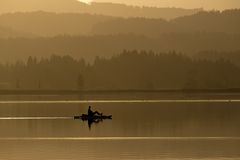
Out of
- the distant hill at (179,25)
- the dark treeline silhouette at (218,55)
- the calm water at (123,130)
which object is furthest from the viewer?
the dark treeline silhouette at (218,55)

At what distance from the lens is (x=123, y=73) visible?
4730 mm

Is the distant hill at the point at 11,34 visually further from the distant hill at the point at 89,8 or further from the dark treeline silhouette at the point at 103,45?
the distant hill at the point at 89,8

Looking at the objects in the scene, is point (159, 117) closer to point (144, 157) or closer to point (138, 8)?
point (138, 8)

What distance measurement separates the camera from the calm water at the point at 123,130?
3328mm

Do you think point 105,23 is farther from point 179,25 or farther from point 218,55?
point 218,55

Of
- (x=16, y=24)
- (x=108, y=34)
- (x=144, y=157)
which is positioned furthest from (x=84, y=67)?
(x=144, y=157)

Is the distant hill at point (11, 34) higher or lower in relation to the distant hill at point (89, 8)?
lower

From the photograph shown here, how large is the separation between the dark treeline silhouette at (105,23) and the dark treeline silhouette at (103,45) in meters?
0.04

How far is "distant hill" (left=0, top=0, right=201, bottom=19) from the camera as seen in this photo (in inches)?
182

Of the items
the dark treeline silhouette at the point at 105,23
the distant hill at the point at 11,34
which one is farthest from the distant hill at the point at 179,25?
the distant hill at the point at 11,34

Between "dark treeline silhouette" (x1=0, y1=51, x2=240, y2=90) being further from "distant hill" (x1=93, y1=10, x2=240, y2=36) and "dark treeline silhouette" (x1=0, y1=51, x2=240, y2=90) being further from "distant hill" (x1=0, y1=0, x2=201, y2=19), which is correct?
"distant hill" (x1=0, y1=0, x2=201, y2=19)

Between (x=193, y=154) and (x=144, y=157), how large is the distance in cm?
26

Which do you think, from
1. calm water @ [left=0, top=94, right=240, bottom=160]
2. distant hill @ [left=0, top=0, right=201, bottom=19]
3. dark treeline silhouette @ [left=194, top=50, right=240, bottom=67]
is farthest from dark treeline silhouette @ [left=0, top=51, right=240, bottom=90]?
distant hill @ [left=0, top=0, right=201, bottom=19]

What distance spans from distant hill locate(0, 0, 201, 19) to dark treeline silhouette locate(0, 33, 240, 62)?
0.16 metres
